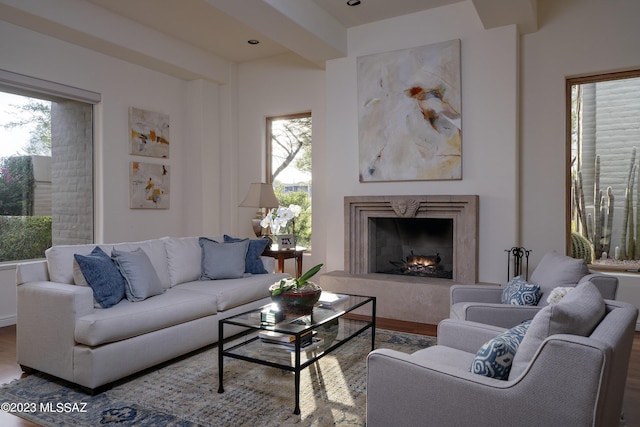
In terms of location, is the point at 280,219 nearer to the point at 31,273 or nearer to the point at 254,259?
the point at 254,259

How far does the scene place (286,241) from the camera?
5.07m

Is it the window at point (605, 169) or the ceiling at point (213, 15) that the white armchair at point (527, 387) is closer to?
the window at point (605, 169)

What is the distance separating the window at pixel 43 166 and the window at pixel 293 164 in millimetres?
2190

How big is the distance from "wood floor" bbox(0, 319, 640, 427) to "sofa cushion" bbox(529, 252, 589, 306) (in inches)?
26.8

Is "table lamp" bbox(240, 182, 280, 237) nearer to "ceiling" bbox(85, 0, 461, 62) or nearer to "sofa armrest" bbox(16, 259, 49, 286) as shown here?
"ceiling" bbox(85, 0, 461, 62)

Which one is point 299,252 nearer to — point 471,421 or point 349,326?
point 349,326

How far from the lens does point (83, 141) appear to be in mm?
4918

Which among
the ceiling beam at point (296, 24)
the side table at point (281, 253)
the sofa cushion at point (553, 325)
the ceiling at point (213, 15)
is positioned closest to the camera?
the sofa cushion at point (553, 325)

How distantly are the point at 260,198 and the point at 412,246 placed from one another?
5.95ft

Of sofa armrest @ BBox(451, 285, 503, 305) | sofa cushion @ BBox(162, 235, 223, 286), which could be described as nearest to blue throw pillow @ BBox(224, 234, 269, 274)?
sofa cushion @ BBox(162, 235, 223, 286)

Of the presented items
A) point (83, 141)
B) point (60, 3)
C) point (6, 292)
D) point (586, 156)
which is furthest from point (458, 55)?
point (6, 292)

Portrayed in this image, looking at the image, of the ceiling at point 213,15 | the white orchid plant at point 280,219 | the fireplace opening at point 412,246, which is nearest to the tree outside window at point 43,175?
the ceiling at point 213,15

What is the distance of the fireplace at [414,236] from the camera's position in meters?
4.32

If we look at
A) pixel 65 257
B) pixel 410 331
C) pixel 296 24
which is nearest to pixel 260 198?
pixel 296 24
